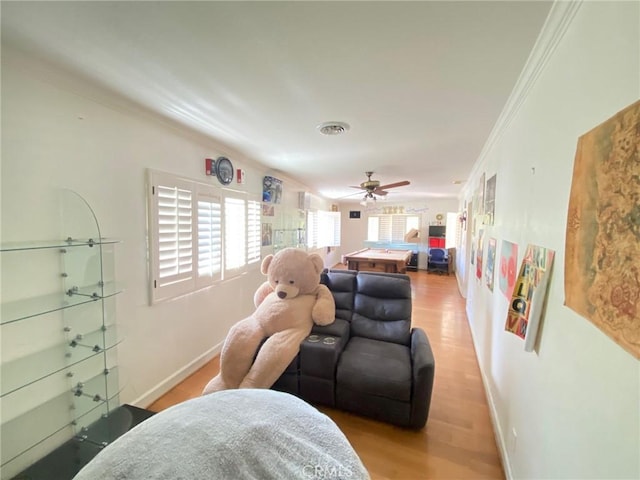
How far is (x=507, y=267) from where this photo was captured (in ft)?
5.92

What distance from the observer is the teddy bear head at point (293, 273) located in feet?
7.77

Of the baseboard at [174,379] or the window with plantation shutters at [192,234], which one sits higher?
the window with plantation shutters at [192,234]

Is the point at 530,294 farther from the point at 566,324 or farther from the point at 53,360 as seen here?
the point at 53,360

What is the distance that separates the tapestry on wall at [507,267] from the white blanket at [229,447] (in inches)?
56.9

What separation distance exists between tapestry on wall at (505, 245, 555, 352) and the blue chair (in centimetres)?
662

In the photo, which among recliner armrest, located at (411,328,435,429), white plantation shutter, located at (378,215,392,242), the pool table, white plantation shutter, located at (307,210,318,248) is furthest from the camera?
white plantation shutter, located at (378,215,392,242)

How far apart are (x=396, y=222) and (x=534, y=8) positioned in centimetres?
772

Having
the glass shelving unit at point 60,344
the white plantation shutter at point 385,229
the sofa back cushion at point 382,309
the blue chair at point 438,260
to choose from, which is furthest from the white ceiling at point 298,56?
the white plantation shutter at point 385,229

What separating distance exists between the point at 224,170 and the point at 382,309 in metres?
2.24

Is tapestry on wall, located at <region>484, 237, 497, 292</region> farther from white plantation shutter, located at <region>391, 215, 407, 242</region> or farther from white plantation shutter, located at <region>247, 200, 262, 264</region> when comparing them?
white plantation shutter, located at <region>391, 215, 407, 242</region>

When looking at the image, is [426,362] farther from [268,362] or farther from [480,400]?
[268,362]

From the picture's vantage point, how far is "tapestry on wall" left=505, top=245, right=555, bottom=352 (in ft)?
3.70

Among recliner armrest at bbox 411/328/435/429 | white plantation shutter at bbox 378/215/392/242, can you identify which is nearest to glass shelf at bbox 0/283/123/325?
recliner armrest at bbox 411/328/435/429

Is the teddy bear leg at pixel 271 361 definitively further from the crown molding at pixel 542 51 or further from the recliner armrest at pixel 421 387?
the crown molding at pixel 542 51
